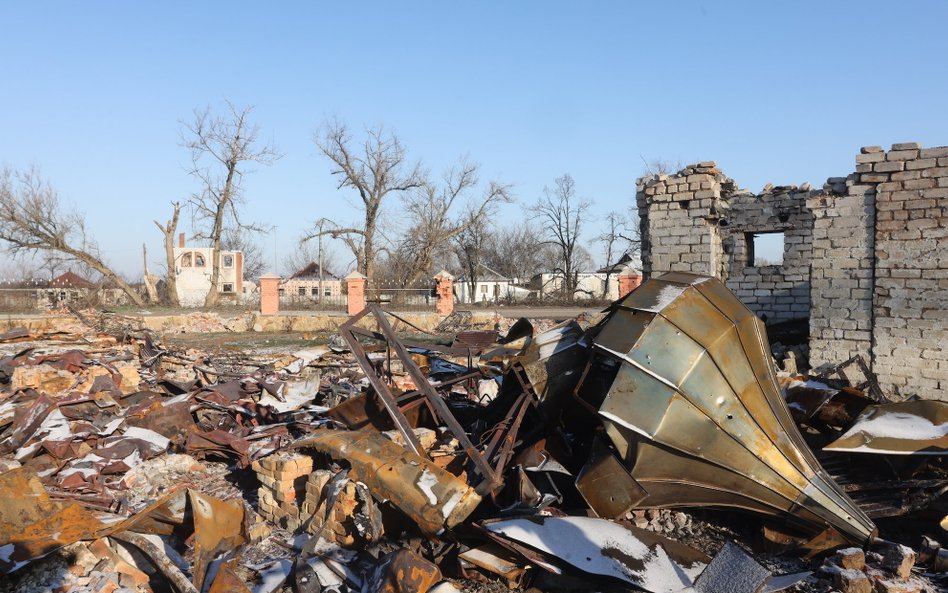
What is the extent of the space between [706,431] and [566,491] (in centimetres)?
128

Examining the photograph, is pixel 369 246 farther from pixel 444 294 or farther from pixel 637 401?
pixel 637 401

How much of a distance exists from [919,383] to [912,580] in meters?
6.29

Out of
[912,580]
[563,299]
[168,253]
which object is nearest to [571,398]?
[912,580]

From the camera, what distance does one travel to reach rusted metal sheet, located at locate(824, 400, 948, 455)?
201 inches

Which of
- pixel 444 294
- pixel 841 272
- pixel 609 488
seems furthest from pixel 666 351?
pixel 444 294

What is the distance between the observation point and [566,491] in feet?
17.6

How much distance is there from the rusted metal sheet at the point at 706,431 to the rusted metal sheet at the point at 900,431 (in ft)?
2.21

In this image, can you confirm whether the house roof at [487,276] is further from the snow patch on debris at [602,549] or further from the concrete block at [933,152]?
the snow patch on debris at [602,549]

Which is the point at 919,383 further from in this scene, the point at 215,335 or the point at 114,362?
the point at 215,335

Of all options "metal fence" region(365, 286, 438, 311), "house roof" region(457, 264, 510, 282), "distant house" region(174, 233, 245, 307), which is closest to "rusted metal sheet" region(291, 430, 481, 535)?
"metal fence" region(365, 286, 438, 311)

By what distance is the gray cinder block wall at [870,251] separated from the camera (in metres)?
9.10

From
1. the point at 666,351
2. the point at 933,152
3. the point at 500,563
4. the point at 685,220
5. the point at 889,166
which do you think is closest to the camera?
the point at 500,563

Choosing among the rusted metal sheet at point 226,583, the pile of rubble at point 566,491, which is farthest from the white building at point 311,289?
the rusted metal sheet at point 226,583

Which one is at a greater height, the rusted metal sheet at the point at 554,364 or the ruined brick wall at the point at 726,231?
the ruined brick wall at the point at 726,231
